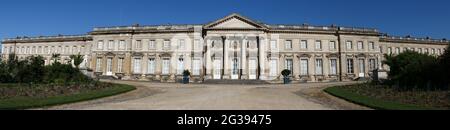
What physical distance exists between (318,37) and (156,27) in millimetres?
22375

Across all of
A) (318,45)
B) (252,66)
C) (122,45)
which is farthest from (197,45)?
(318,45)

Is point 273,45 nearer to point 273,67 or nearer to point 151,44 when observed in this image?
point 273,67

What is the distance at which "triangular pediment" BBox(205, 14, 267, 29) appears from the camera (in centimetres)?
3969

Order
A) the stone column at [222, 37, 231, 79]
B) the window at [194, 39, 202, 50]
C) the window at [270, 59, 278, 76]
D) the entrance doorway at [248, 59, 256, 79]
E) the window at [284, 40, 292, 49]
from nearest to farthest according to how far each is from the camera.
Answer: the stone column at [222, 37, 231, 79] → the entrance doorway at [248, 59, 256, 79] → the window at [194, 39, 202, 50] → the window at [270, 59, 278, 76] → the window at [284, 40, 292, 49]

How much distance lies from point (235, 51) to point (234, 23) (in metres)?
3.58

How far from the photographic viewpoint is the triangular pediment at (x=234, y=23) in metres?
39.7

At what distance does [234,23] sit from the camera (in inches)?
1572

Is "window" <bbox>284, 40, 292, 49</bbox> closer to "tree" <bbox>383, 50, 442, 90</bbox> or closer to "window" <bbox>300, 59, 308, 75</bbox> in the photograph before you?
"window" <bbox>300, 59, 308, 75</bbox>

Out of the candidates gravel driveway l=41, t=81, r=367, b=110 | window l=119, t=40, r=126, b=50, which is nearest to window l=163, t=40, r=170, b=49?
window l=119, t=40, r=126, b=50

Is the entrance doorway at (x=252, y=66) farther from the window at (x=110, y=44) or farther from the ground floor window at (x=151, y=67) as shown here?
the window at (x=110, y=44)

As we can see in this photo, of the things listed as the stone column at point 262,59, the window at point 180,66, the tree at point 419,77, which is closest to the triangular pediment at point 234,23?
the stone column at point 262,59

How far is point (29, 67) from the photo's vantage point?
68.8 ft
